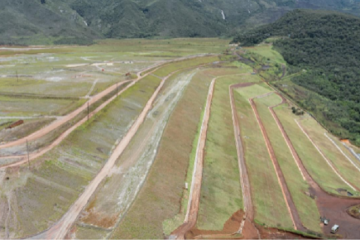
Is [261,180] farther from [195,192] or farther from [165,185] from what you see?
[165,185]

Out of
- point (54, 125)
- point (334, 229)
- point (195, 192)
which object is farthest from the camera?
point (54, 125)

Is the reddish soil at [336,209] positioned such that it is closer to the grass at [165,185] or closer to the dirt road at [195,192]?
the dirt road at [195,192]

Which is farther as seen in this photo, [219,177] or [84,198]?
[219,177]

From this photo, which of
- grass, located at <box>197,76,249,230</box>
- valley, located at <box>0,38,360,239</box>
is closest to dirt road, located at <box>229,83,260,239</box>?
valley, located at <box>0,38,360,239</box>

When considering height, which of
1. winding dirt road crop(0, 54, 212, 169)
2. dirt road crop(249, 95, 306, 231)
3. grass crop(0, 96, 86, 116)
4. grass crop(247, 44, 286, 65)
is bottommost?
dirt road crop(249, 95, 306, 231)

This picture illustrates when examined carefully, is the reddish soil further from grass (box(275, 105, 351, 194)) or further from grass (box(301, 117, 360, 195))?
grass (box(301, 117, 360, 195))

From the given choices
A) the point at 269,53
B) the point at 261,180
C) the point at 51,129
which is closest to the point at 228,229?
the point at 261,180
